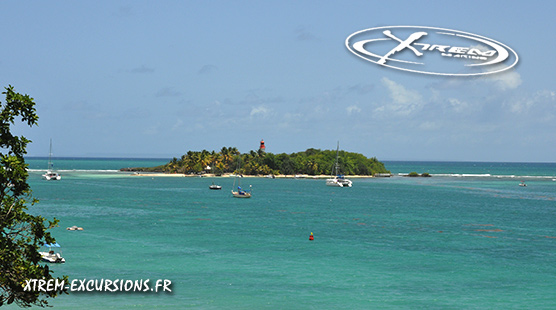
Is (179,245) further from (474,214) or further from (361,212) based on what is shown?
(474,214)

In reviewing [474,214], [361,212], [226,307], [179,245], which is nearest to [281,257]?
[179,245]

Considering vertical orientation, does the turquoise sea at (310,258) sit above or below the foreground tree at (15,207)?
below

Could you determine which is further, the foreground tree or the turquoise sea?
the turquoise sea

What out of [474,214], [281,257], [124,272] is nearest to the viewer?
[124,272]

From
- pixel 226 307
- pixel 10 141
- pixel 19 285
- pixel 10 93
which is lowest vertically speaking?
pixel 226 307

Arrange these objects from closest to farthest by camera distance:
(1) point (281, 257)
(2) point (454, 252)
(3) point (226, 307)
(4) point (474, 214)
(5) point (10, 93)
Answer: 1. (5) point (10, 93)
2. (3) point (226, 307)
3. (1) point (281, 257)
4. (2) point (454, 252)
5. (4) point (474, 214)

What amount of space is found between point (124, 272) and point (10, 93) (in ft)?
103

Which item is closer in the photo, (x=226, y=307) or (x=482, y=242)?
(x=226, y=307)

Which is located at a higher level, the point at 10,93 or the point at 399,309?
the point at 10,93

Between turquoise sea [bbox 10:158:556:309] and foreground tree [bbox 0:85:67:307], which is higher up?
foreground tree [bbox 0:85:67:307]

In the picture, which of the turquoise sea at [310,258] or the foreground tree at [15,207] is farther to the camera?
the turquoise sea at [310,258]

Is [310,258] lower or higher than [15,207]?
lower

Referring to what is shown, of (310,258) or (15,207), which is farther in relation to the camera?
(310,258)

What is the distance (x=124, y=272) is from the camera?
49.8 m
